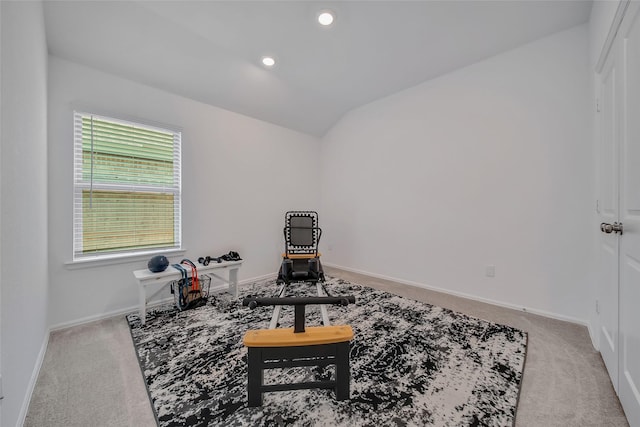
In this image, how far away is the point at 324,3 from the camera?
88.9 inches

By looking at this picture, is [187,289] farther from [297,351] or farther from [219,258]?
[297,351]

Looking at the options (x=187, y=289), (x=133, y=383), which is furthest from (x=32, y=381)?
(x=187, y=289)

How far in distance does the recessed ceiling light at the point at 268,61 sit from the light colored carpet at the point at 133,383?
10.6ft

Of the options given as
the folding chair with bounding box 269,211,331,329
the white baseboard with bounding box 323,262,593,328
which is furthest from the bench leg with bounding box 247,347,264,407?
the white baseboard with bounding box 323,262,593,328

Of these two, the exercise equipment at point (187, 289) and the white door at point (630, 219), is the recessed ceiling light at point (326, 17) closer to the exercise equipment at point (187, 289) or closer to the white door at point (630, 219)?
the white door at point (630, 219)

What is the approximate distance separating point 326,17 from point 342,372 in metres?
3.05

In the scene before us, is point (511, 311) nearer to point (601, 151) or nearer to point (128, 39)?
point (601, 151)

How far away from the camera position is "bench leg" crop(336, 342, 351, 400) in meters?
1.40

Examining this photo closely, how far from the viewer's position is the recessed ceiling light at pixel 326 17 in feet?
7.66

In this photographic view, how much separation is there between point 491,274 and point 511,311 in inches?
16.4

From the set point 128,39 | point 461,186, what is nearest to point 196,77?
point 128,39

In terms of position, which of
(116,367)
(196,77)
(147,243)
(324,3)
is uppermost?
(324,3)

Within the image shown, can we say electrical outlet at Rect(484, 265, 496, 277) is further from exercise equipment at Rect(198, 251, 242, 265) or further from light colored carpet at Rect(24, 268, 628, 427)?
exercise equipment at Rect(198, 251, 242, 265)

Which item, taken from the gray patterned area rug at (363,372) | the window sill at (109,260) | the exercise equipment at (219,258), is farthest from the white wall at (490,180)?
the window sill at (109,260)
